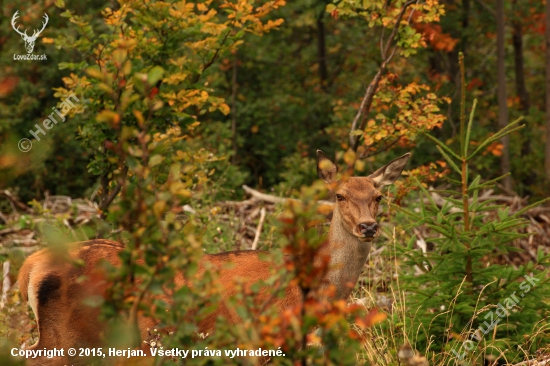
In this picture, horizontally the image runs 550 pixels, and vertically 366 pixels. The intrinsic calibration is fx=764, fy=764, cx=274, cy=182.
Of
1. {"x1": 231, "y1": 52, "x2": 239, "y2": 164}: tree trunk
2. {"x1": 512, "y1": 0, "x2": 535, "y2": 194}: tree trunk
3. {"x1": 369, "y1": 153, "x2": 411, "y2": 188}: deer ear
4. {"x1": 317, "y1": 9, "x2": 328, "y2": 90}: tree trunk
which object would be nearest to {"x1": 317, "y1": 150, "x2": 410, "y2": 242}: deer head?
{"x1": 369, "y1": 153, "x2": 411, "y2": 188}: deer ear

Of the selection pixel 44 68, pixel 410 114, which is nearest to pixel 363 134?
pixel 410 114

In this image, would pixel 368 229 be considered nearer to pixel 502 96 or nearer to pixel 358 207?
pixel 358 207

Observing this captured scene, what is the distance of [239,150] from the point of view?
1364cm

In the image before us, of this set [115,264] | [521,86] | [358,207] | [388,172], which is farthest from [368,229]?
[521,86]

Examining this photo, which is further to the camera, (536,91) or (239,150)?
(536,91)

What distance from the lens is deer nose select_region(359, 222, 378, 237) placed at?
15.9 feet

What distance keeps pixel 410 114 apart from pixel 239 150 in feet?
20.7

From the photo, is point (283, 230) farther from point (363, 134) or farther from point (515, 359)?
point (363, 134)

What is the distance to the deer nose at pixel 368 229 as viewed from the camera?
4.86 m

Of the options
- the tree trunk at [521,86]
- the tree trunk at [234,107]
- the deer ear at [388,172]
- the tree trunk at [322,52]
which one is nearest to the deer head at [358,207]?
the deer ear at [388,172]

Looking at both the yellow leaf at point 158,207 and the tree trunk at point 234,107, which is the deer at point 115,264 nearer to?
the yellow leaf at point 158,207

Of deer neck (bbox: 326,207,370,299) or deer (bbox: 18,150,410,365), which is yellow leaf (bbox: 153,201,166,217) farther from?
deer neck (bbox: 326,207,370,299)

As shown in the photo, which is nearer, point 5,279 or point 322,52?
point 5,279

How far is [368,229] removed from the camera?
16.0ft
